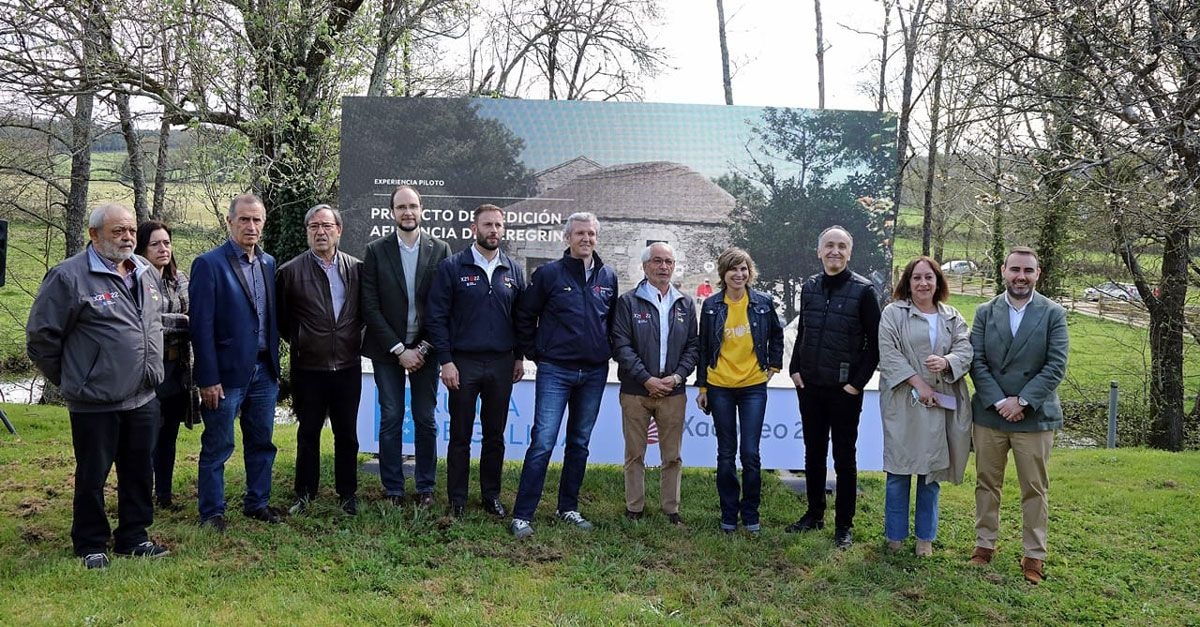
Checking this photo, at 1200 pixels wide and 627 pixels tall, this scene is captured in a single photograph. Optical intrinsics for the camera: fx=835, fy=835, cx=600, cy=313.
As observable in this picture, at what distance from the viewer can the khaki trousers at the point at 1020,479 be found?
14.4 ft

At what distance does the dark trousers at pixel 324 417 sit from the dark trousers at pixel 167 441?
646 mm

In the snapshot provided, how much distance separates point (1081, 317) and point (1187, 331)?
11.6 feet

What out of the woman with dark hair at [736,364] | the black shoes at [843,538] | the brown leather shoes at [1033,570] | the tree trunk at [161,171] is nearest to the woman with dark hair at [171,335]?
the woman with dark hair at [736,364]

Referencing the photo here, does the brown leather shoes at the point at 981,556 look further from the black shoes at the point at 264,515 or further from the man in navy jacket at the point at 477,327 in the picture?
the black shoes at the point at 264,515

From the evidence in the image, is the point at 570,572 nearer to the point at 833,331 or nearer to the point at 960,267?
the point at 833,331

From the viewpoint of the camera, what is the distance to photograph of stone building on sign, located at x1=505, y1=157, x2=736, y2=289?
20.6ft

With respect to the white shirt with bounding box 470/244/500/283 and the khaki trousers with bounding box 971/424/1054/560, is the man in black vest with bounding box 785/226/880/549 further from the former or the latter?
the white shirt with bounding box 470/244/500/283

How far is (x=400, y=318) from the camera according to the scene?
4809 millimetres

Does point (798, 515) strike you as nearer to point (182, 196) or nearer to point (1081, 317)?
point (182, 196)

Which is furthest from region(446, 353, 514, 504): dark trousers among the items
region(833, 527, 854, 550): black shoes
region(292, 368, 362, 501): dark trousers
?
region(833, 527, 854, 550): black shoes

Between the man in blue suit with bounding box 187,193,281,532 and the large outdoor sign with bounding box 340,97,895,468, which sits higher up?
the large outdoor sign with bounding box 340,97,895,468

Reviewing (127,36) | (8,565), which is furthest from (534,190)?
(127,36)

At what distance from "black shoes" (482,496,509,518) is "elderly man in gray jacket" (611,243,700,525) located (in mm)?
865

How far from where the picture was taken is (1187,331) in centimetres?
1091
